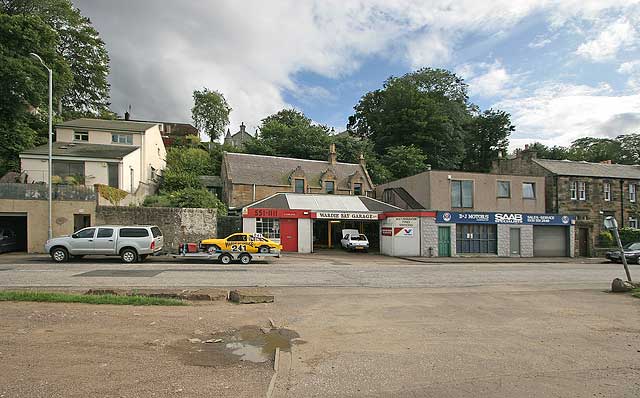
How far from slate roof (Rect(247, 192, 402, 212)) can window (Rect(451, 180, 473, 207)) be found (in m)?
5.25

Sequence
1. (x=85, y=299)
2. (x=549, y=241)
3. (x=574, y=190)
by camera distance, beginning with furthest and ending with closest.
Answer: (x=574, y=190)
(x=549, y=241)
(x=85, y=299)

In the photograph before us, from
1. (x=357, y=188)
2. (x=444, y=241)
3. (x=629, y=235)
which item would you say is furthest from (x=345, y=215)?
(x=629, y=235)

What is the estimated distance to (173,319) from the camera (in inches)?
312

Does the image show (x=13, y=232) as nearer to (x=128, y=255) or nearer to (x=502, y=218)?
(x=128, y=255)

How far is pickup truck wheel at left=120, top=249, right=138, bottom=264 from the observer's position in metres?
18.6

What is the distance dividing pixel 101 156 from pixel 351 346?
27489 mm

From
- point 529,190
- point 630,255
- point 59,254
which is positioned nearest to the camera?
point 59,254

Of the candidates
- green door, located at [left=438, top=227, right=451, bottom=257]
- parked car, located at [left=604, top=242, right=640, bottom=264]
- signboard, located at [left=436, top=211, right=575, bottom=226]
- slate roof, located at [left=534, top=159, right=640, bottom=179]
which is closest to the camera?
parked car, located at [left=604, top=242, right=640, bottom=264]

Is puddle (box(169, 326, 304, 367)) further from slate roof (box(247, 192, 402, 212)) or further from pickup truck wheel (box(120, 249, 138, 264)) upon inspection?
slate roof (box(247, 192, 402, 212))

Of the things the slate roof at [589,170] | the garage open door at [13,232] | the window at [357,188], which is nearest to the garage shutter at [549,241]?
the slate roof at [589,170]

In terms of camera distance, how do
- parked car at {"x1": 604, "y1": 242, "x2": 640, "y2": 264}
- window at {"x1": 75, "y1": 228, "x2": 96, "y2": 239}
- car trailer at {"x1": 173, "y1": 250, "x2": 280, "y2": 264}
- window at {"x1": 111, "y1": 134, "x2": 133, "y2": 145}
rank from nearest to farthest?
window at {"x1": 75, "y1": 228, "x2": 96, "y2": 239}, car trailer at {"x1": 173, "y1": 250, "x2": 280, "y2": 264}, parked car at {"x1": 604, "y1": 242, "x2": 640, "y2": 264}, window at {"x1": 111, "y1": 134, "x2": 133, "y2": 145}

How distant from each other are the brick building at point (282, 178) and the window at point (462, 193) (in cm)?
1126

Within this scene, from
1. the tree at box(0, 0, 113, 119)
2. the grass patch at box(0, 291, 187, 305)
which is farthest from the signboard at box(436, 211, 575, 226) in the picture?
the tree at box(0, 0, 113, 119)

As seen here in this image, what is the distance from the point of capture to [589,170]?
3697 cm
